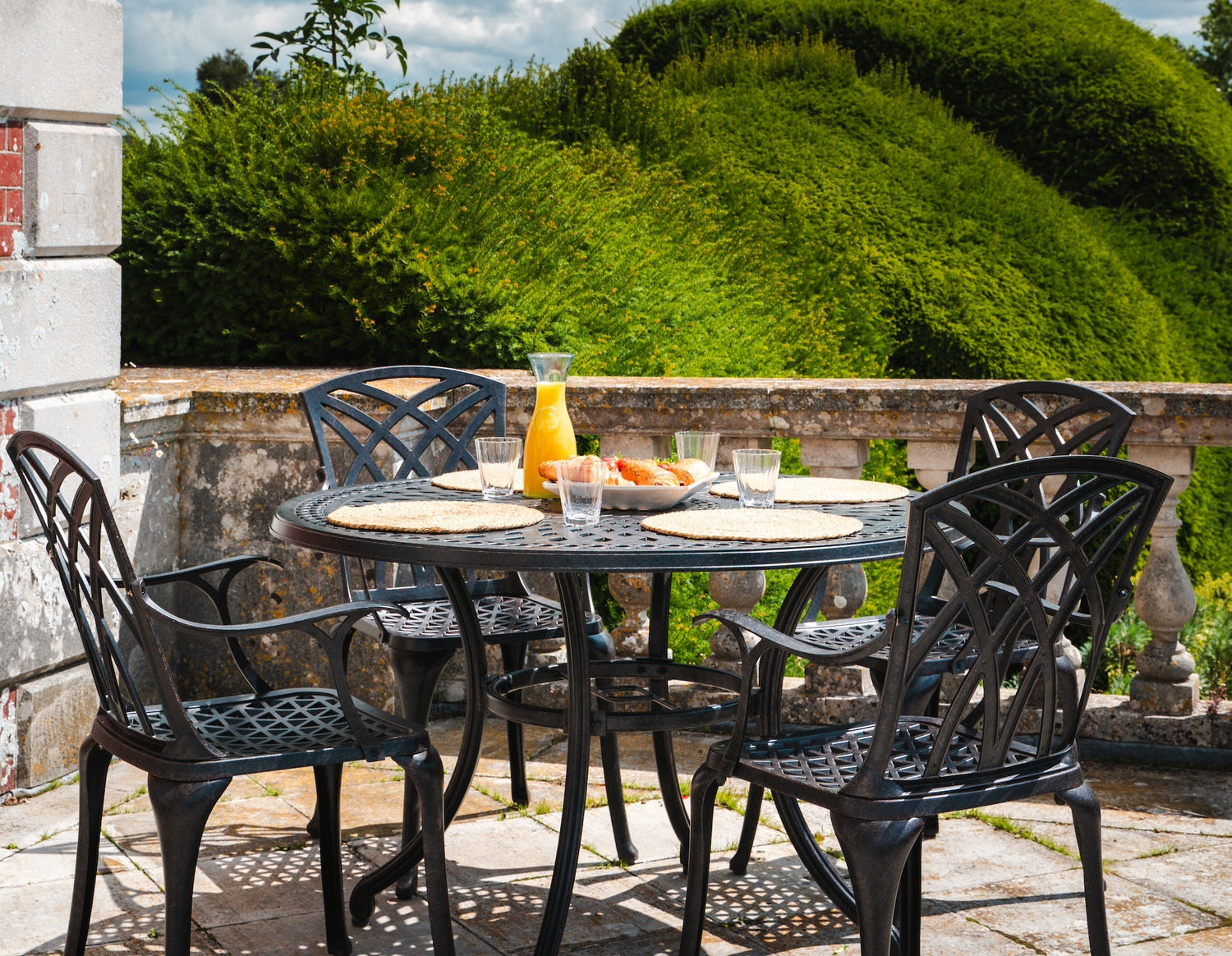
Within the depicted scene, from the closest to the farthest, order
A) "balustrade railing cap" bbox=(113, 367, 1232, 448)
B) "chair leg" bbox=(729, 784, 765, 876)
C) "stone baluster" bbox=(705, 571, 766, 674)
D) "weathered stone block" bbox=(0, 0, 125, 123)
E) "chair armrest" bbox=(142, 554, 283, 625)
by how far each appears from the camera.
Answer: "chair armrest" bbox=(142, 554, 283, 625)
"chair leg" bbox=(729, 784, 765, 876)
"weathered stone block" bbox=(0, 0, 125, 123)
"balustrade railing cap" bbox=(113, 367, 1232, 448)
"stone baluster" bbox=(705, 571, 766, 674)

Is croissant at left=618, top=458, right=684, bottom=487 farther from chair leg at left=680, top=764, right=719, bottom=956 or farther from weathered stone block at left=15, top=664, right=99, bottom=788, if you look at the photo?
weathered stone block at left=15, top=664, right=99, bottom=788

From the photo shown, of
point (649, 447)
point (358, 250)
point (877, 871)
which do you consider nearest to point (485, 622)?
point (649, 447)

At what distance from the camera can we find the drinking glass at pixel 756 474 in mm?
2996

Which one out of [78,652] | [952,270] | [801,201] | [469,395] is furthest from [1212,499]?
[78,652]

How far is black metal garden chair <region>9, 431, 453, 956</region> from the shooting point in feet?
7.78

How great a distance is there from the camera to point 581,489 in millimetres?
2805

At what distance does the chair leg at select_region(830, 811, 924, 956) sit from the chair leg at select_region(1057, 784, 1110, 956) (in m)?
0.39

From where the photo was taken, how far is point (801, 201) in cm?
1104

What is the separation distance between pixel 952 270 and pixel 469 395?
7.58 meters

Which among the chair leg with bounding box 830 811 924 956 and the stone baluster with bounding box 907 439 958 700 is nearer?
Result: the chair leg with bounding box 830 811 924 956

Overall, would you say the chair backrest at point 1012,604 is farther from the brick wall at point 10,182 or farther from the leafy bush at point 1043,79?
the leafy bush at point 1043,79

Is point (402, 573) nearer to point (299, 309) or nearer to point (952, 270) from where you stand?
point (299, 309)

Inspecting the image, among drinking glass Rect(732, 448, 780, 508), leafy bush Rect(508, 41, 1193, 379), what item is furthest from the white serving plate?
leafy bush Rect(508, 41, 1193, 379)

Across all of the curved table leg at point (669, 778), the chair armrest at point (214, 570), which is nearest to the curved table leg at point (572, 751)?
the curved table leg at point (669, 778)
